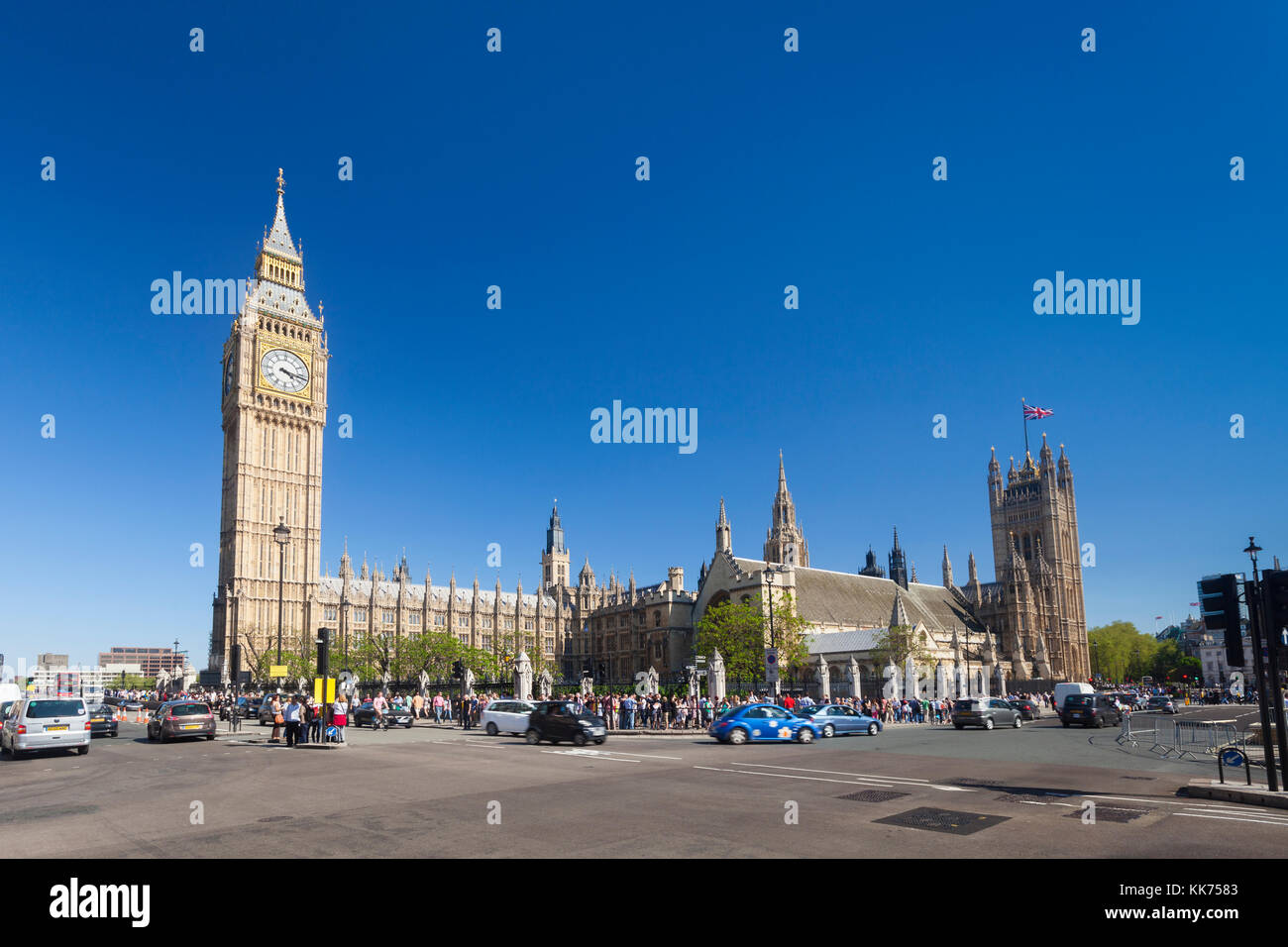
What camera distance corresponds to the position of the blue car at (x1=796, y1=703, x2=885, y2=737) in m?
30.8

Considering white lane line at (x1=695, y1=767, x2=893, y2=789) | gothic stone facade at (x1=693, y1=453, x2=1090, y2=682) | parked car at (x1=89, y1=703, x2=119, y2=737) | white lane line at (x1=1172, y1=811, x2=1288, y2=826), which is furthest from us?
gothic stone facade at (x1=693, y1=453, x2=1090, y2=682)

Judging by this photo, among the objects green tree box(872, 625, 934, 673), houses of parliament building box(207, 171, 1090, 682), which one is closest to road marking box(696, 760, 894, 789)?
green tree box(872, 625, 934, 673)

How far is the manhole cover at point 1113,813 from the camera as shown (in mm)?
11375

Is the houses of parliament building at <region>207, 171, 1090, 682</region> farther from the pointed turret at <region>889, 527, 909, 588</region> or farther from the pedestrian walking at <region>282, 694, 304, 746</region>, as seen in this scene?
the pedestrian walking at <region>282, 694, 304, 746</region>

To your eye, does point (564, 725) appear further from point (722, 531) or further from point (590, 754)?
point (722, 531)

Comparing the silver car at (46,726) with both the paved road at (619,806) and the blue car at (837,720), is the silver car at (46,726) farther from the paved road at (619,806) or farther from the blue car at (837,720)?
the blue car at (837,720)

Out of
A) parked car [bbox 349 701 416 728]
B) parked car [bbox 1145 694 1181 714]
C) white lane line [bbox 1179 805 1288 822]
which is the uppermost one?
white lane line [bbox 1179 805 1288 822]

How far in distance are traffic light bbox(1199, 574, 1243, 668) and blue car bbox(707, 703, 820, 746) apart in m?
16.6

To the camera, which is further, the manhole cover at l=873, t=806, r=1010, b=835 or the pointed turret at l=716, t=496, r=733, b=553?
the pointed turret at l=716, t=496, r=733, b=553
